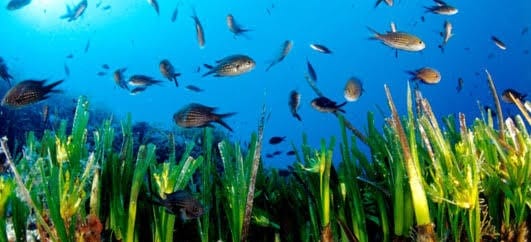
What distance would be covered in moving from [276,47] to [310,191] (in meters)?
96.3

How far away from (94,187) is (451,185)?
190 centimetres

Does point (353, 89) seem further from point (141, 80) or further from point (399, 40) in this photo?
point (141, 80)

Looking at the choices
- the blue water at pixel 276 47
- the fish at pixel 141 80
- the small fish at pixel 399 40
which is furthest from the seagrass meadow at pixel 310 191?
the blue water at pixel 276 47

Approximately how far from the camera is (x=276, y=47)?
96.9 metres

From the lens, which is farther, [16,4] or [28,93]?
[16,4]

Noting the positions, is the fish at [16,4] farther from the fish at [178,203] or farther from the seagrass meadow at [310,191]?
the fish at [178,203]

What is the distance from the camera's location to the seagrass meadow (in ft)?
6.35

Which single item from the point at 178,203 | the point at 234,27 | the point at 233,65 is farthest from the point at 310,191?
the point at 234,27

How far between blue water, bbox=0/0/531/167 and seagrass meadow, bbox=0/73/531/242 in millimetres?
75532

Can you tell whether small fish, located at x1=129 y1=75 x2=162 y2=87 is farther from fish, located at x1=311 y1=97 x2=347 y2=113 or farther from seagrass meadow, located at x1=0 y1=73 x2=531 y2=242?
seagrass meadow, located at x1=0 y1=73 x2=531 y2=242

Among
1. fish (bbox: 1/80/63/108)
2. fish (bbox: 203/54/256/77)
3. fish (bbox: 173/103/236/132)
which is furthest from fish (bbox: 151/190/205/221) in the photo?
fish (bbox: 203/54/256/77)

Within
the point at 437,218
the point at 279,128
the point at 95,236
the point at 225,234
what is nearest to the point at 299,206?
the point at 225,234

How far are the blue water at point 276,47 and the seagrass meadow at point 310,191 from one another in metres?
75.5

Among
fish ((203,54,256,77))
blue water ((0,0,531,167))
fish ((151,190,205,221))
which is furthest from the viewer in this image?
blue water ((0,0,531,167))
